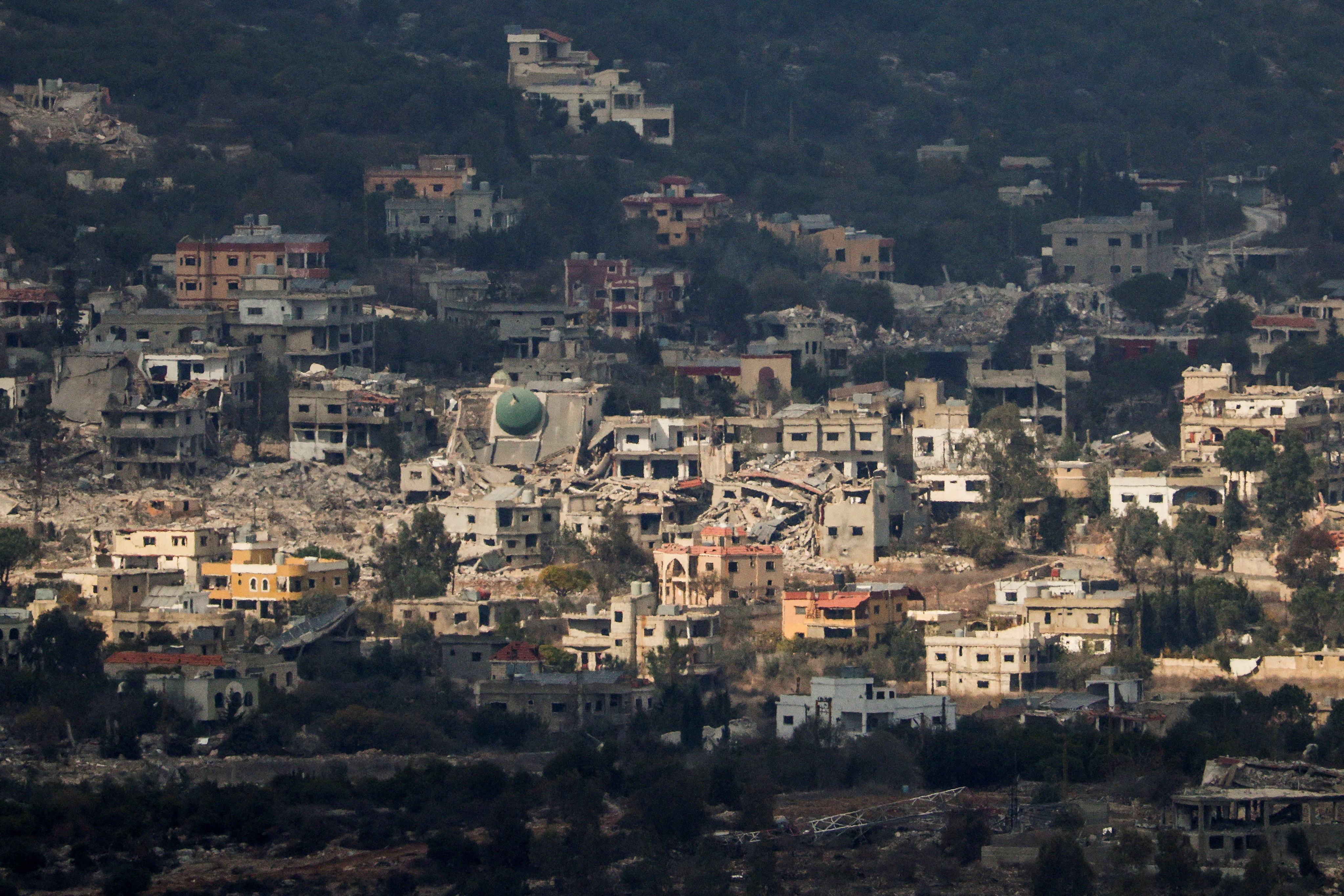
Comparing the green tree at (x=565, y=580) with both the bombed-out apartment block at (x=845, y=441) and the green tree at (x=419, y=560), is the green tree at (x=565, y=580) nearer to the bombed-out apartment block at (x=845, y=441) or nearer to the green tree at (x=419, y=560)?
the green tree at (x=419, y=560)

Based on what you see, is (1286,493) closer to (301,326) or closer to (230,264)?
(301,326)

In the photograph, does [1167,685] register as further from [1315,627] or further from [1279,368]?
[1279,368]

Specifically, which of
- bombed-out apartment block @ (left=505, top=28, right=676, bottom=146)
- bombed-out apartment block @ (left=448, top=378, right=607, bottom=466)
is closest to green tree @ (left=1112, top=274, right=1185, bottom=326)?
bombed-out apartment block @ (left=448, top=378, right=607, bottom=466)

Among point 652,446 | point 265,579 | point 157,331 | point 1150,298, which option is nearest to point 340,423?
point 157,331

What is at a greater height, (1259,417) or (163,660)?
(1259,417)

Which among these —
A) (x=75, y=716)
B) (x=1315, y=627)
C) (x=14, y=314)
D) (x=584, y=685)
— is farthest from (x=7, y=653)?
(x=1315, y=627)
